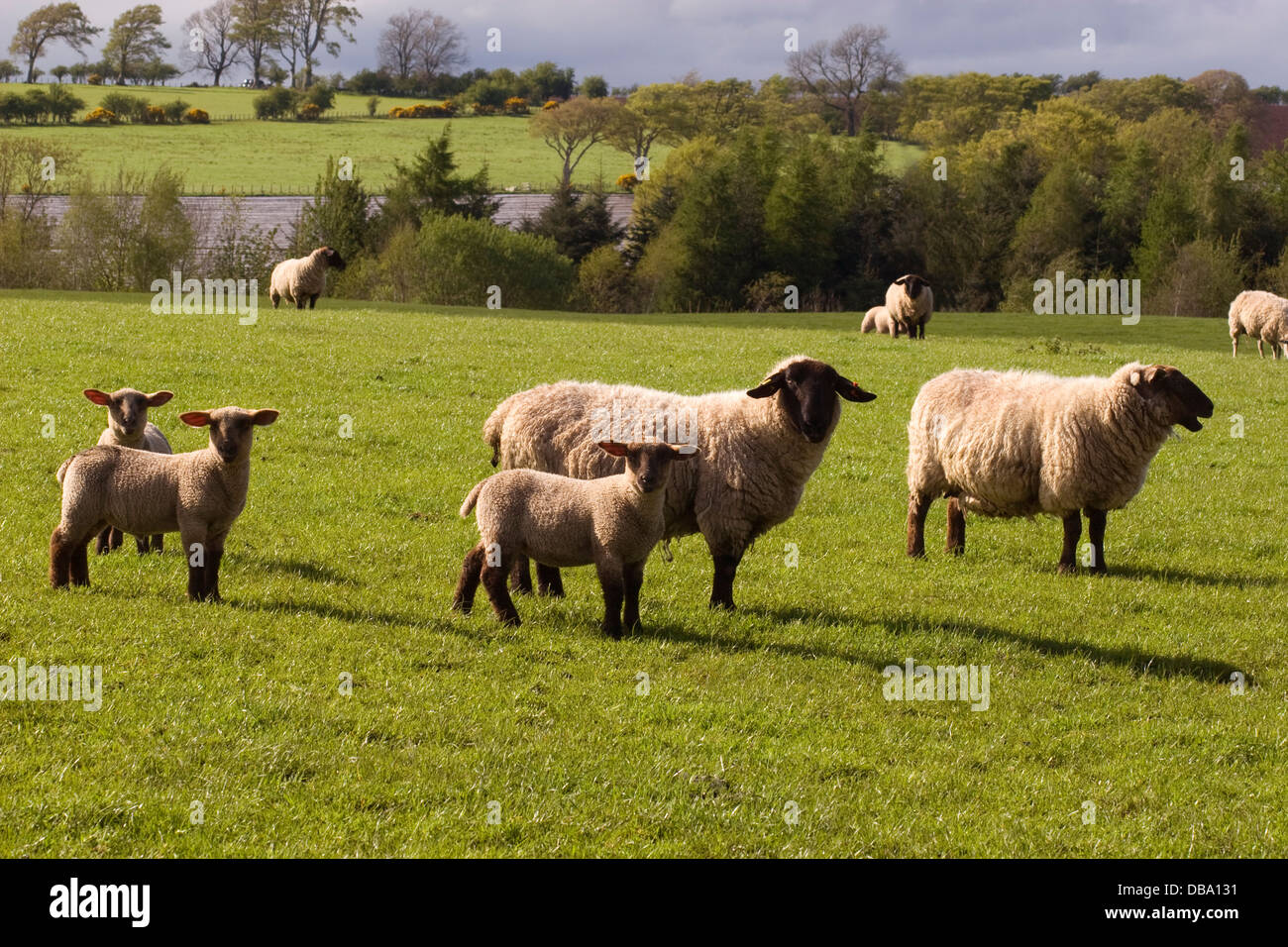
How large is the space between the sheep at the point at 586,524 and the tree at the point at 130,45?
153677 millimetres

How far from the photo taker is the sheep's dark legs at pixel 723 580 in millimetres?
10914

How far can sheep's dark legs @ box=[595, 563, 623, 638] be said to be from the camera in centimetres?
→ 962

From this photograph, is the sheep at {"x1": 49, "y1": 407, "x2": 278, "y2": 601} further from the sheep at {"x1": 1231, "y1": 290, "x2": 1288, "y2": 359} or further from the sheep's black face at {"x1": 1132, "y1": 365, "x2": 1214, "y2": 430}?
the sheep at {"x1": 1231, "y1": 290, "x2": 1288, "y2": 359}

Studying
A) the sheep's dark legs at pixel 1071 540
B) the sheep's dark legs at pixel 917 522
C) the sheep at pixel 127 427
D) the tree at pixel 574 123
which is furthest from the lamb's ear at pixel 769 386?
the tree at pixel 574 123

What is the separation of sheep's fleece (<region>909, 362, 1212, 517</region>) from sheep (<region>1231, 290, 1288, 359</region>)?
23.6 meters

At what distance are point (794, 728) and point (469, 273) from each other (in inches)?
2476

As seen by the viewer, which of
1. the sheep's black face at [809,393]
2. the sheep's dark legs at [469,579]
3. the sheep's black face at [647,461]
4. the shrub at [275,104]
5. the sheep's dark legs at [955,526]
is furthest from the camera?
the shrub at [275,104]

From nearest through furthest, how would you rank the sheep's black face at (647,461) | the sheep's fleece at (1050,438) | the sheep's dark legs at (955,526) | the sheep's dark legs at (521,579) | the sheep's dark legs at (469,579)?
the sheep's black face at (647,461) → the sheep's dark legs at (469,579) → the sheep's dark legs at (521,579) → the sheep's fleece at (1050,438) → the sheep's dark legs at (955,526)

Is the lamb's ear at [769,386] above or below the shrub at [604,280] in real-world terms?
below

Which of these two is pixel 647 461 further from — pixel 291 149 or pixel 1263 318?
pixel 291 149

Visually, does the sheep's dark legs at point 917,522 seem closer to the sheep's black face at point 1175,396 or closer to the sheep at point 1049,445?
the sheep at point 1049,445

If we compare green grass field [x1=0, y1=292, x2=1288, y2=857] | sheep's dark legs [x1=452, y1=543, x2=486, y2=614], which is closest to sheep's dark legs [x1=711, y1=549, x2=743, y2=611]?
green grass field [x1=0, y1=292, x2=1288, y2=857]

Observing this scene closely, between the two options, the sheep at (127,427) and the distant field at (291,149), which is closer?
the sheep at (127,427)

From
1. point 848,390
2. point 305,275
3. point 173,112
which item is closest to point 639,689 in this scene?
point 848,390
